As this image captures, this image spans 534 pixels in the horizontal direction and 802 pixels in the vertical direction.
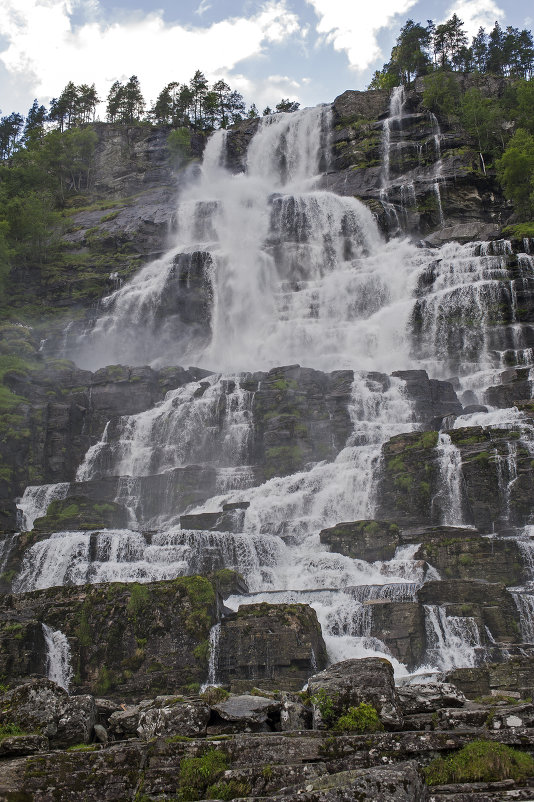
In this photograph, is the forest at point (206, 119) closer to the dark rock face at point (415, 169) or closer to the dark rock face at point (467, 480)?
the dark rock face at point (415, 169)

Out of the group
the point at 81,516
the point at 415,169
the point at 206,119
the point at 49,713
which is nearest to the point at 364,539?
the point at 81,516

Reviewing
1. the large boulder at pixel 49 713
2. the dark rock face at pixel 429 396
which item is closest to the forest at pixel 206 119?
the dark rock face at pixel 429 396

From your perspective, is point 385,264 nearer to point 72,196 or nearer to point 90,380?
point 90,380

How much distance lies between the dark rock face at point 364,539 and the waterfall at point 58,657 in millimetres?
11771

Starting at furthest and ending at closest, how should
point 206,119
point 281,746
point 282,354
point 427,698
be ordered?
point 206,119 < point 282,354 < point 427,698 < point 281,746

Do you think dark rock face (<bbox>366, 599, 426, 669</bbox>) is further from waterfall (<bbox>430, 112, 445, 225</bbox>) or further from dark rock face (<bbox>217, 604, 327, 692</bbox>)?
waterfall (<bbox>430, 112, 445, 225</bbox>)

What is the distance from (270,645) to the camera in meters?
17.8

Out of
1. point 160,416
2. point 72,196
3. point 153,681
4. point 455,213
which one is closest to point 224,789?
point 153,681

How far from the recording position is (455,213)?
59.8 metres

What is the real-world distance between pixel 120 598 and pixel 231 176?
212ft

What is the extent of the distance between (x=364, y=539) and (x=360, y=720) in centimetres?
1890

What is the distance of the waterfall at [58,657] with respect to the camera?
17.2 meters

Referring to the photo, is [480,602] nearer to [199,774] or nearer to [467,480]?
[467,480]

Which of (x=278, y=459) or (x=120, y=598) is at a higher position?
(x=278, y=459)
